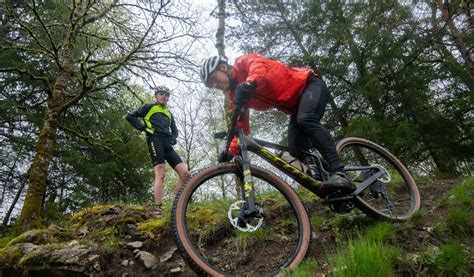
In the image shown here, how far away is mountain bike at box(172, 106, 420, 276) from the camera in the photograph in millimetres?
2831

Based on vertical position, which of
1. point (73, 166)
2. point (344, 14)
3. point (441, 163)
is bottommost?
point (441, 163)

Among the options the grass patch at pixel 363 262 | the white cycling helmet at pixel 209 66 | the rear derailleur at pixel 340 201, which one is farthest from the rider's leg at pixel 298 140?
the grass patch at pixel 363 262

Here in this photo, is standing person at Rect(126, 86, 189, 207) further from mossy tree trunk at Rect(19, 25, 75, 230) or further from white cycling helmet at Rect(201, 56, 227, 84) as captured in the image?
Answer: white cycling helmet at Rect(201, 56, 227, 84)

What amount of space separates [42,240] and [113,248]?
3.05 feet

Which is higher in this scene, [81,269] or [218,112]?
[218,112]

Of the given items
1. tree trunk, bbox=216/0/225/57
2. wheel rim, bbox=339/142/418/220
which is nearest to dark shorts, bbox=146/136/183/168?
wheel rim, bbox=339/142/418/220

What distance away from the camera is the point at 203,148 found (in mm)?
23781

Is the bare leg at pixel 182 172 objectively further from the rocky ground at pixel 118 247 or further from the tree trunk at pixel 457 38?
the tree trunk at pixel 457 38

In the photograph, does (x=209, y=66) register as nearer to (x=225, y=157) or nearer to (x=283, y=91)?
(x=283, y=91)

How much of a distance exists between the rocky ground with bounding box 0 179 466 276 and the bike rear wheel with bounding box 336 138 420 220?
0.20 meters

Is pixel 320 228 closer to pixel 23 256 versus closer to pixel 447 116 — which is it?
pixel 23 256

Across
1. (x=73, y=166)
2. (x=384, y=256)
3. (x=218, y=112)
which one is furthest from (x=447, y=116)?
(x=218, y=112)

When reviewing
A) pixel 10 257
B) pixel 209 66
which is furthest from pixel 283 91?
pixel 10 257

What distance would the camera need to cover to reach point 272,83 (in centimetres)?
351
